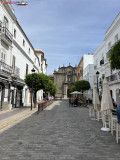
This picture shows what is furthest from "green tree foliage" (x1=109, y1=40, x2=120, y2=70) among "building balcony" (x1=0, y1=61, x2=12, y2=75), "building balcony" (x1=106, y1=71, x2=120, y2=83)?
"building balcony" (x1=0, y1=61, x2=12, y2=75)

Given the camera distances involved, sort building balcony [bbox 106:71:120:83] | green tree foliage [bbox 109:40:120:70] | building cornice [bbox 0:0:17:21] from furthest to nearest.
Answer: building balcony [bbox 106:71:120:83] < building cornice [bbox 0:0:17:21] < green tree foliage [bbox 109:40:120:70]

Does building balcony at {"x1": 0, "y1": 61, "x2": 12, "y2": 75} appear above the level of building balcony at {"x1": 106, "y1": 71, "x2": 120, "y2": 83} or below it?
above

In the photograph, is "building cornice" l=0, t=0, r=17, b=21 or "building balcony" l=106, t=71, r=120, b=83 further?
"building balcony" l=106, t=71, r=120, b=83

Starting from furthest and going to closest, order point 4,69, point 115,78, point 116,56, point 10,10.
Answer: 1. point 115,78
2. point 10,10
3. point 4,69
4. point 116,56

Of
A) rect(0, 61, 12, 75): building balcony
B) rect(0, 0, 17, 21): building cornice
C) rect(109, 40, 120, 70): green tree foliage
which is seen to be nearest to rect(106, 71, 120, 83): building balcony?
rect(109, 40, 120, 70): green tree foliage

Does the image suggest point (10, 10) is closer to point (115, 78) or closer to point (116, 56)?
point (116, 56)

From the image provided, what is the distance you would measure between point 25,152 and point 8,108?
1219 centimetres

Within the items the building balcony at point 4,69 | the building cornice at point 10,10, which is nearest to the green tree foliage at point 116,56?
the building balcony at point 4,69

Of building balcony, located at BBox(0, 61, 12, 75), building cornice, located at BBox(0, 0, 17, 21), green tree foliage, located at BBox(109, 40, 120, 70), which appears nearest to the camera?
green tree foliage, located at BBox(109, 40, 120, 70)

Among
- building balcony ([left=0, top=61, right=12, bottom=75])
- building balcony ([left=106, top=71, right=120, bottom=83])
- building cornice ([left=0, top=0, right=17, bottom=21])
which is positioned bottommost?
building balcony ([left=106, top=71, right=120, bottom=83])

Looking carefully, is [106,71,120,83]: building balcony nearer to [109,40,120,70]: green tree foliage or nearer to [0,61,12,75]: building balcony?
[109,40,120,70]: green tree foliage

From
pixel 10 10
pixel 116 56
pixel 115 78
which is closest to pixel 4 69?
pixel 10 10

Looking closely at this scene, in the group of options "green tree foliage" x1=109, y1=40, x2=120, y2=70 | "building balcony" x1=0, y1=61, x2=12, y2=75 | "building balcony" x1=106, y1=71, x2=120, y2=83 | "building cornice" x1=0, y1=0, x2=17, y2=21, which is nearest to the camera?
"green tree foliage" x1=109, y1=40, x2=120, y2=70

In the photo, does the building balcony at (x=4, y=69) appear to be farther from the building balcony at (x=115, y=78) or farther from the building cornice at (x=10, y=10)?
the building balcony at (x=115, y=78)
